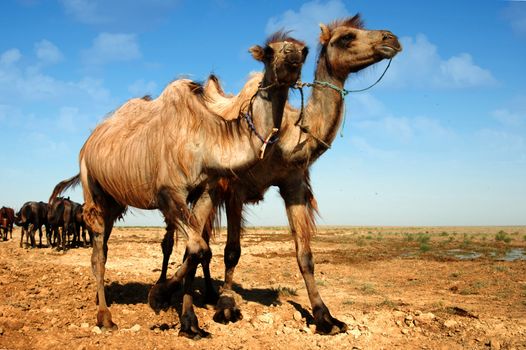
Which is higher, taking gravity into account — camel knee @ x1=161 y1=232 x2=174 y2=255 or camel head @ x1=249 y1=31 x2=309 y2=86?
camel head @ x1=249 y1=31 x2=309 y2=86

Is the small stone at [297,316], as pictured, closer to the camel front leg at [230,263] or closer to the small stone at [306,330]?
the small stone at [306,330]

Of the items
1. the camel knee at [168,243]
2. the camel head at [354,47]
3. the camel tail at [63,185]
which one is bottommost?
the camel knee at [168,243]

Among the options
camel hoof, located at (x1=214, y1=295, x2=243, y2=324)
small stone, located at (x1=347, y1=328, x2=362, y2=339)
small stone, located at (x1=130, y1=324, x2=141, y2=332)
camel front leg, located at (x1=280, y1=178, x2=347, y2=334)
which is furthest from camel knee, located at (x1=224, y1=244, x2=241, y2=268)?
small stone, located at (x1=347, y1=328, x2=362, y2=339)

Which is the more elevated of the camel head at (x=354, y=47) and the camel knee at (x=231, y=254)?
the camel head at (x=354, y=47)

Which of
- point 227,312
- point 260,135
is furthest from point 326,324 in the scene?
point 260,135

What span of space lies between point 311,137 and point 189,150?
5.29 ft

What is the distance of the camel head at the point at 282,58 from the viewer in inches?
200

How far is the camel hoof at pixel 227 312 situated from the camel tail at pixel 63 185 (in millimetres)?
3194

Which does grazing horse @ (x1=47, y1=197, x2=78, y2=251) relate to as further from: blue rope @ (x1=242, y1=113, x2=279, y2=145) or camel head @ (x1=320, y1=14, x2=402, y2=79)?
blue rope @ (x1=242, y1=113, x2=279, y2=145)

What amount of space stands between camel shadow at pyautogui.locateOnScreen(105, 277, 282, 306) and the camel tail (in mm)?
1722

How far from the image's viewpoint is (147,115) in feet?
20.4

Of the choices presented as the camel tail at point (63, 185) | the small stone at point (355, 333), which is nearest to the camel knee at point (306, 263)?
the small stone at point (355, 333)

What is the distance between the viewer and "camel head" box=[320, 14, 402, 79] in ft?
20.3

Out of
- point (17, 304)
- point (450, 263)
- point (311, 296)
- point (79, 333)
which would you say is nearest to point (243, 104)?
point (311, 296)
